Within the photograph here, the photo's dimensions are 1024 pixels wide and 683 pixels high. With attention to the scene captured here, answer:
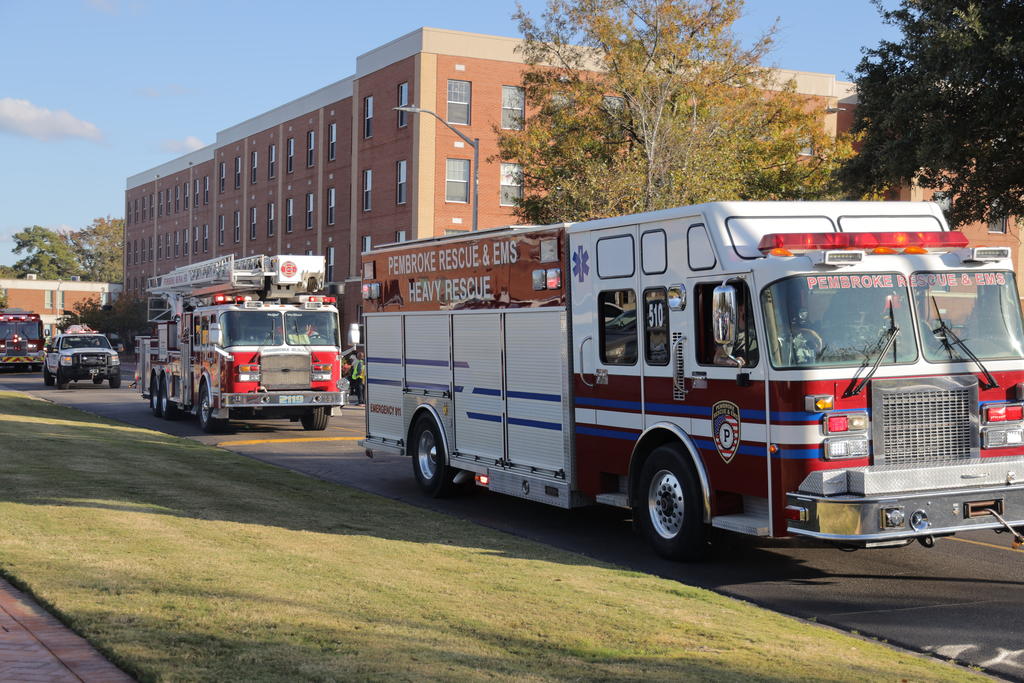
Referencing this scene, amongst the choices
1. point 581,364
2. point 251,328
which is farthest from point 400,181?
point 581,364

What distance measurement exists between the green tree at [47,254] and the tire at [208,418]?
423ft

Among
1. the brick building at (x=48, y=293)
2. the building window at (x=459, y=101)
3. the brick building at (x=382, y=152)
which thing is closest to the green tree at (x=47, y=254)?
the brick building at (x=48, y=293)

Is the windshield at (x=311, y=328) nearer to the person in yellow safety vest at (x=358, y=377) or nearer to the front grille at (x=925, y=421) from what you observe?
the person in yellow safety vest at (x=358, y=377)

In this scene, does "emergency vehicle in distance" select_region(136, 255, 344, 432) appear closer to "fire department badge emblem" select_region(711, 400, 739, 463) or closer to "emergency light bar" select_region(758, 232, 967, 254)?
"fire department badge emblem" select_region(711, 400, 739, 463)

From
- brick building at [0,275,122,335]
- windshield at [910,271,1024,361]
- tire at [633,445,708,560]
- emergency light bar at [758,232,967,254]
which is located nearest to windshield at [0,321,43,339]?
tire at [633,445,708,560]

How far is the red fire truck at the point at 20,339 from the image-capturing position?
177ft

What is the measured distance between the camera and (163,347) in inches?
1078

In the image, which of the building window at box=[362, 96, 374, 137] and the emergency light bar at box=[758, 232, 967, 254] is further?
the building window at box=[362, 96, 374, 137]

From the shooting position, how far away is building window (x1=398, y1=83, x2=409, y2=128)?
48.4 meters

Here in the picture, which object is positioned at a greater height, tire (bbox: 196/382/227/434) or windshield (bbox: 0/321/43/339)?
windshield (bbox: 0/321/43/339)

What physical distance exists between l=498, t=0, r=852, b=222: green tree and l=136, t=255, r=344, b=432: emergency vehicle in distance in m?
6.99

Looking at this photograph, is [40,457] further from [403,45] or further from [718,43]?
[403,45]

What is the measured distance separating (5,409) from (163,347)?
373cm

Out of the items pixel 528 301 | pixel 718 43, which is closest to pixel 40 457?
pixel 528 301
